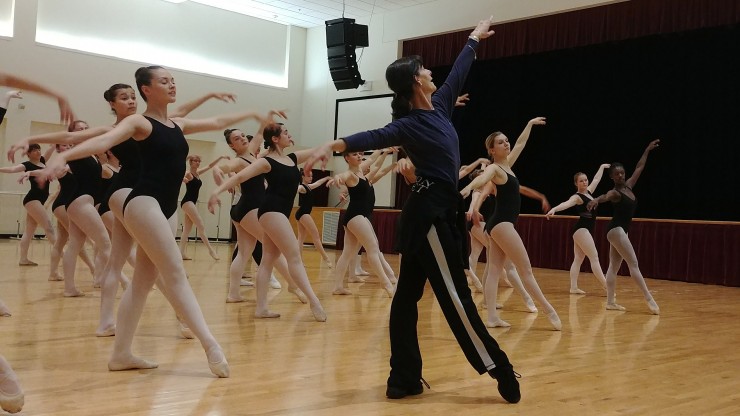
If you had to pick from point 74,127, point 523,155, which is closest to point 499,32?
point 523,155

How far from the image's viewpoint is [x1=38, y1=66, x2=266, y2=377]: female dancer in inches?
135

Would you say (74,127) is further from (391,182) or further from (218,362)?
(391,182)

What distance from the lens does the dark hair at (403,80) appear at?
136 inches

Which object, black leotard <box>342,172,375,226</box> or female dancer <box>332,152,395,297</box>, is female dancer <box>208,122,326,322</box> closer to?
female dancer <box>332,152,395,297</box>

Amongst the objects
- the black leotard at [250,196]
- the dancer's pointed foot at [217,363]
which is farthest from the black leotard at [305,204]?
the dancer's pointed foot at [217,363]

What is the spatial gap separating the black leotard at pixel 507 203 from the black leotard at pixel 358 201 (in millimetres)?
2139

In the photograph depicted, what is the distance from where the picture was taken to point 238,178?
5.00m

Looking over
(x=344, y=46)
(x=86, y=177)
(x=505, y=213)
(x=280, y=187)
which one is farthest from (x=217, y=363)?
(x=344, y=46)

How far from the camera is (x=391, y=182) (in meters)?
17.8

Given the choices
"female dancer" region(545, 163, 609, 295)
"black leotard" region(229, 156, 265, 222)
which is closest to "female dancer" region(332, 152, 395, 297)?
"black leotard" region(229, 156, 265, 222)

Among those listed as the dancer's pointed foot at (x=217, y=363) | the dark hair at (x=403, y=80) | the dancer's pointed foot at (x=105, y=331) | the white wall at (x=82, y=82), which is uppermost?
the white wall at (x=82, y=82)

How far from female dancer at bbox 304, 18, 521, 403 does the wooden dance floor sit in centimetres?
17

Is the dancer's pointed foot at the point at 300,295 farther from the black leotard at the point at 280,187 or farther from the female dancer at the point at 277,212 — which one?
the black leotard at the point at 280,187

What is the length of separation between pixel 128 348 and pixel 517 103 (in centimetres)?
1325
